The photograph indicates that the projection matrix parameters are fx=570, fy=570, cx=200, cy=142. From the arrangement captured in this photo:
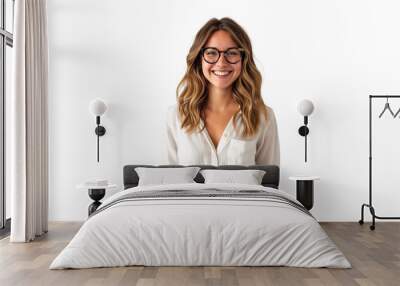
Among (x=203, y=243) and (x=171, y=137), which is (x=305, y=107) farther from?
(x=203, y=243)

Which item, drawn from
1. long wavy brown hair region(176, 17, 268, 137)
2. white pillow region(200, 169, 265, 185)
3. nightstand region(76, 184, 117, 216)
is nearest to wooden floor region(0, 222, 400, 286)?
white pillow region(200, 169, 265, 185)

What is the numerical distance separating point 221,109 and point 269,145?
0.70 m

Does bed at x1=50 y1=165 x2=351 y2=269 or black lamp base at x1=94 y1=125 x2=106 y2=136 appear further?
black lamp base at x1=94 y1=125 x2=106 y2=136

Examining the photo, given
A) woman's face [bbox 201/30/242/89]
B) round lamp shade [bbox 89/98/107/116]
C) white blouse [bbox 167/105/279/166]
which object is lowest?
white blouse [bbox 167/105/279/166]

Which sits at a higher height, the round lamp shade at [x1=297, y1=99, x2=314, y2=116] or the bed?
the round lamp shade at [x1=297, y1=99, x2=314, y2=116]

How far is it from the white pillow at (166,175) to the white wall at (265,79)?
26.4 inches

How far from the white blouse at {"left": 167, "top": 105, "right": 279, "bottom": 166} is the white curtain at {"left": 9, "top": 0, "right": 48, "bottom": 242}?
145 centimetres

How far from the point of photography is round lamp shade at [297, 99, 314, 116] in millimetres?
6438

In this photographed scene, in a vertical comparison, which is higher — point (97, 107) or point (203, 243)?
point (97, 107)

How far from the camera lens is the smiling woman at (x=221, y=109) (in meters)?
6.25

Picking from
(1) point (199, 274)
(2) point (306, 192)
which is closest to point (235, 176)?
(2) point (306, 192)

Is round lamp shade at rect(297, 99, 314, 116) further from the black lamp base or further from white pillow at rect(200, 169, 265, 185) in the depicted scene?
the black lamp base

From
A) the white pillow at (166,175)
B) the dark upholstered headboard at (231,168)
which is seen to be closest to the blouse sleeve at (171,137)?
the dark upholstered headboard at (231,168)

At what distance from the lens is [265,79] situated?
6.62 meters
